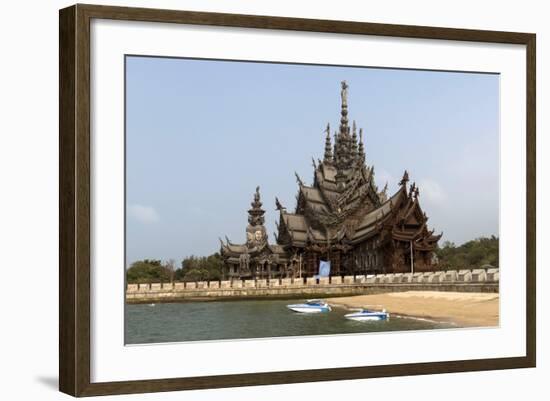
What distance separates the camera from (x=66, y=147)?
671 cm

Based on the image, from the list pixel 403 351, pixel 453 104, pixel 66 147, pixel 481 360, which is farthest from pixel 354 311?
pixel 66 147

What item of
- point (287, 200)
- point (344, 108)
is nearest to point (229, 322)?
point (287, 200)

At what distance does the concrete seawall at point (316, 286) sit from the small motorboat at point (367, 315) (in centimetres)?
11

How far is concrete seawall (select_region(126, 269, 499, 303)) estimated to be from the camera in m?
6.96

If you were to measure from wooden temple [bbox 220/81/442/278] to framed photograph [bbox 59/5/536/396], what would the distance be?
0.01 metres

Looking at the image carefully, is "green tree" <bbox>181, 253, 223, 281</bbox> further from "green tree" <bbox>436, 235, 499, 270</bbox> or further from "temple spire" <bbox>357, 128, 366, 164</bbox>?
→ "green tree" <bbox>436, 235, 499, 270</bbox>

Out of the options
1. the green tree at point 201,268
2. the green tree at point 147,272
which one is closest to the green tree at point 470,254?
the green tree at point 201,268

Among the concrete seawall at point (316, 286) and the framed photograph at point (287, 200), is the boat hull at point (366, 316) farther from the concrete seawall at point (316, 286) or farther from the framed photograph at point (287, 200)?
the concrete seawall at point (316, 286)

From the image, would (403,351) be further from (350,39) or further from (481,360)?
(350,39)

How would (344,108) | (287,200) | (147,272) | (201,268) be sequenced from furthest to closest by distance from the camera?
(344,108) → (287,200) → (201,268) → (147,272)

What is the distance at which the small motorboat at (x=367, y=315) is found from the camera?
24.5 feet

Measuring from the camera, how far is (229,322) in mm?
7113

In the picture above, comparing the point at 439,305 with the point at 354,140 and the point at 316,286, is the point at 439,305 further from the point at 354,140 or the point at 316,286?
the point at 354,140

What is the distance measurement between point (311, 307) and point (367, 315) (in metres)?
0.35
